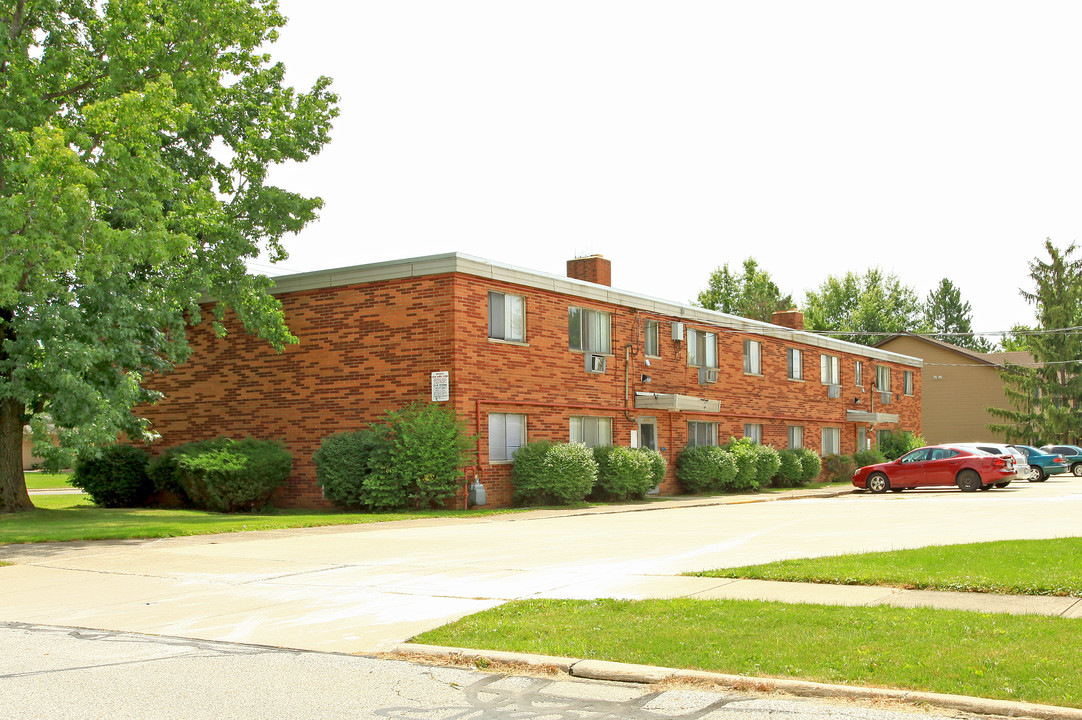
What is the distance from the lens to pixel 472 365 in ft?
82.1

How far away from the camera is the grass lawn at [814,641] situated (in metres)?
6.66

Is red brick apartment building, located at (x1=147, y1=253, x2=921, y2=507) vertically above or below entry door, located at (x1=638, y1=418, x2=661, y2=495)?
above

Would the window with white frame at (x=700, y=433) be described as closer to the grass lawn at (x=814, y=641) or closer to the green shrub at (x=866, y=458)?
the green shrub at (x=866, y=458)

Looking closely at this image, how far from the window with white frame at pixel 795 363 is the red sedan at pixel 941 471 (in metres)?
6.09

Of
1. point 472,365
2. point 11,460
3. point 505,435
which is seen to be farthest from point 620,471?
point 11,460

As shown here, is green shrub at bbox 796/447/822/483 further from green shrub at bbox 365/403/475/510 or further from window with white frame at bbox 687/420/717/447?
green shrub at bbox 365/403/475/510

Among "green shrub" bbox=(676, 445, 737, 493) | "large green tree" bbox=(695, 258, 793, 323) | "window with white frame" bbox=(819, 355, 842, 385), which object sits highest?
"large green tree" bbox=(695, 258, 793, 323)

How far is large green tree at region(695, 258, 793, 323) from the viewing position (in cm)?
8219

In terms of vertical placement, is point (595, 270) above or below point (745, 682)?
above

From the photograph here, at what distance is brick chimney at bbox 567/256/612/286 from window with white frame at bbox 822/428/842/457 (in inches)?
588

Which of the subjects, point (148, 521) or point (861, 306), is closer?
point (148, 521)

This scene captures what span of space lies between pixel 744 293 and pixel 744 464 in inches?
2058

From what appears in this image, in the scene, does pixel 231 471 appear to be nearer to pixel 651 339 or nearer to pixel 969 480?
pixel 651 339

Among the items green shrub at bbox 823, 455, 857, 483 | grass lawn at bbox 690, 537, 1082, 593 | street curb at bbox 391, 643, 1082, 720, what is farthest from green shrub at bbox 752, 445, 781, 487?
street curb at bbox 391, 643, 1082, 720
